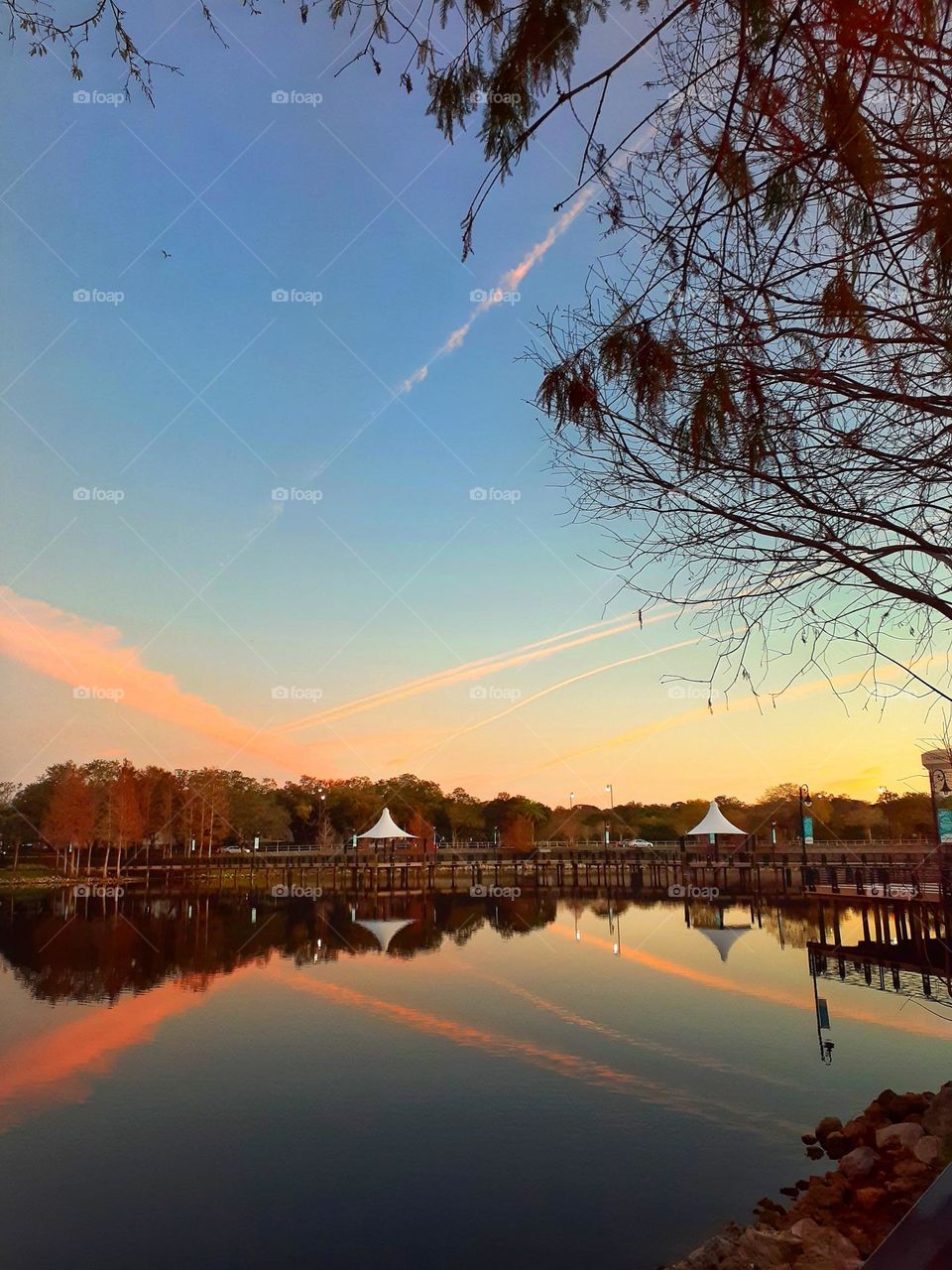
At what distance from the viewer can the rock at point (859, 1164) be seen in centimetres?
781

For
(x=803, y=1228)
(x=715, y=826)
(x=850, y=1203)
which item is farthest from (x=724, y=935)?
(x=803, y=1228)

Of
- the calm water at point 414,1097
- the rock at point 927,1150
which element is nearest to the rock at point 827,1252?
the rock at point 927,1150

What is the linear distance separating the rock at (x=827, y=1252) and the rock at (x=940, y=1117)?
7.09 ft

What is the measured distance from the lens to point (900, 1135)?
8.23 metres

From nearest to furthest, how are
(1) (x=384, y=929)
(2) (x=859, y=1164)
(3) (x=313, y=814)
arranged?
(2) (x=859, y=1164)
(1) (x=384, y=929)
(3) (x=313, y=814)

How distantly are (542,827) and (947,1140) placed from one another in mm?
82233

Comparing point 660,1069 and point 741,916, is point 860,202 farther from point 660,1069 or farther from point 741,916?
point 741,916

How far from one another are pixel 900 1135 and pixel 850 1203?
1258 mm

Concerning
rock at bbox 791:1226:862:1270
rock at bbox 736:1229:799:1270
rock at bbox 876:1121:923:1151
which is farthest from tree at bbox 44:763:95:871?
rock at bbox 791:1226:862:1270

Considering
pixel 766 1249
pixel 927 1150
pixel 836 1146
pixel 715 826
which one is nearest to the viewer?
pixel 766 1249

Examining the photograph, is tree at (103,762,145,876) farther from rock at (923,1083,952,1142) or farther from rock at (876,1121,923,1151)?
rock at (923,1083,952,1142)

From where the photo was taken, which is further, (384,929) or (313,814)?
(313,814)

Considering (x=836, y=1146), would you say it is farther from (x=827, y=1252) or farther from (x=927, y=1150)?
(x=827, y=1252)

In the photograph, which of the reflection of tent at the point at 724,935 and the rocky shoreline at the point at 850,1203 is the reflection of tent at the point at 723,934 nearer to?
the reflection of tent at the point at 724,935
